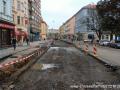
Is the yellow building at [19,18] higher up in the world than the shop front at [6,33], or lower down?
higher up

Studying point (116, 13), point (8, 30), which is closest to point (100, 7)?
point (116, 13)

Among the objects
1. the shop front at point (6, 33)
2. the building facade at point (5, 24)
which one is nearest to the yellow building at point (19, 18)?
the shop front at point (6, 33)

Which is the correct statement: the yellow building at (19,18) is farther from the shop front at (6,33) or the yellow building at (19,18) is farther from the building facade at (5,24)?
the building facade at (5,24)

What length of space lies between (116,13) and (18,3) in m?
20.7

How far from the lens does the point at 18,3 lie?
62.4 m

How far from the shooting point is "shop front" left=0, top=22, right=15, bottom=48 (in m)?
41.8

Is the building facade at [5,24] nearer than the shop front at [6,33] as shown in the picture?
Yes

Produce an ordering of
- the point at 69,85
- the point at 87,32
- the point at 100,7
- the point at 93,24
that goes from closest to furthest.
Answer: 1. the point at 69,85
2. the point at 100,7
3. the point at 93,24
4. the point at 87,32

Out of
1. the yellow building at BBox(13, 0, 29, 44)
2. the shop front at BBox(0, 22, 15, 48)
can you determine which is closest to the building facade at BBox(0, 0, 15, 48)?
the shop front at BBox(0, 22, 15, 48)

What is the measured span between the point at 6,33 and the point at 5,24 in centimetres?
443

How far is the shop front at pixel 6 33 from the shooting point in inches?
1645

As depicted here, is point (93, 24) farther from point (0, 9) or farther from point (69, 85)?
point (69, 85)

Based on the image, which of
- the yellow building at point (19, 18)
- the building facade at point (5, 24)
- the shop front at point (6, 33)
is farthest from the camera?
the yellow building at point (19, 18)

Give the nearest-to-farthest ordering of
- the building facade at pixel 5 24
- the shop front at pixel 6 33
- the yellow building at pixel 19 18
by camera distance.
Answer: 1. the building facade at pixel 5 24
2. the shop front at pixel 6 33
3. the yellow building at pixel 19 18
